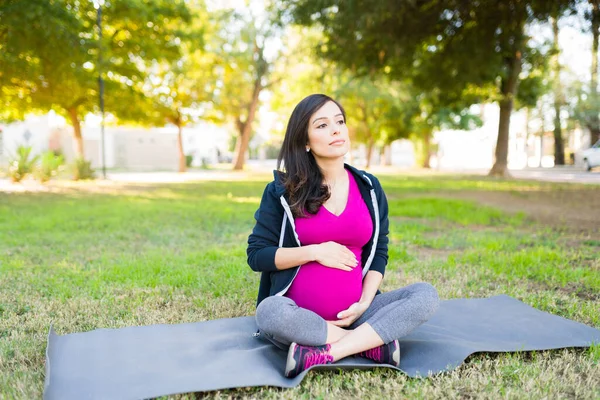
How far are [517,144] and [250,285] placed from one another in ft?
156

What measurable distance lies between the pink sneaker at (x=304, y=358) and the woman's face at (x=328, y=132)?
101cm

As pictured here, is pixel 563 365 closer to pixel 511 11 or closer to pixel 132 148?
pixel 511 11

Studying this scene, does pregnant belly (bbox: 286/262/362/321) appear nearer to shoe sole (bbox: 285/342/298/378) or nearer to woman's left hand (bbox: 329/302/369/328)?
woman's left hand (bbox: 329/302/369/328)

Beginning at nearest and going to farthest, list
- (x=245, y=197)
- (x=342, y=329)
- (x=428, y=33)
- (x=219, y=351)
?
(x=342, y=329)
(x=219, y=351)
(x=245, y=197)
(x=428, y=33)

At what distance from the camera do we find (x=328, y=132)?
2.82 m

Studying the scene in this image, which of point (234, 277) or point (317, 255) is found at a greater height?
point (317, 255)

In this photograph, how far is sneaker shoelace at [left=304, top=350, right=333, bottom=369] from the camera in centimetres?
255

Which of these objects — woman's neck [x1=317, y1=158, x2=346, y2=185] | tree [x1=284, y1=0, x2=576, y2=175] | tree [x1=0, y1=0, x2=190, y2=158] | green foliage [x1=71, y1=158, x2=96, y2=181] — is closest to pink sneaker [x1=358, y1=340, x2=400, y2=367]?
woman's neck [x1=317, y1=158, x2=346, y2=185]

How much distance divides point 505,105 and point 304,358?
20612 millimetres

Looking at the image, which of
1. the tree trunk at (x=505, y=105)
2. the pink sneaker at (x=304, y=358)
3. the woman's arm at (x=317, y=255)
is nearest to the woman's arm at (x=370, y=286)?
the woman's arm at (x=317, y=255)

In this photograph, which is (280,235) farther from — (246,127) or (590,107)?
(590,107)

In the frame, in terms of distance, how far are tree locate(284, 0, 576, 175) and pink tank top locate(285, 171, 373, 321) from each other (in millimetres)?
8874

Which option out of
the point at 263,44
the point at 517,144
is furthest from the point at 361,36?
the point at 517,144

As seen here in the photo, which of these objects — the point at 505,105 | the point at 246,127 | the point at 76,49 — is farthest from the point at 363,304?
the point at 246,127
